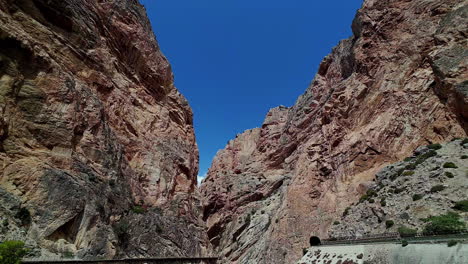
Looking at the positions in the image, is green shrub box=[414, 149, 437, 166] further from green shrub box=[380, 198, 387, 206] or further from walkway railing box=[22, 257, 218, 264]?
walkway railing box=[22, 257, 218, 264]

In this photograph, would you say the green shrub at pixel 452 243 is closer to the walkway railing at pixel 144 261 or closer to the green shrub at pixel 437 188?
the green shrub at pixel 437 188

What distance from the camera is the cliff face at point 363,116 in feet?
114

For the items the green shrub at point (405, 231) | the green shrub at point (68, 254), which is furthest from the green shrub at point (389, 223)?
the green shrub at point (68, 254)

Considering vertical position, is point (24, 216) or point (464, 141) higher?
point (464, 141)

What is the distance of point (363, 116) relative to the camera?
1678 inches

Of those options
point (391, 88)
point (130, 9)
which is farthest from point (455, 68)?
point (130, 9)

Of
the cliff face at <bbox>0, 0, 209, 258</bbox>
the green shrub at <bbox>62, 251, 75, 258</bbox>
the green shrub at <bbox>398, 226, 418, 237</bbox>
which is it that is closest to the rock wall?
the green shrub at <bbox>398, 226, 418, 237</bbox>

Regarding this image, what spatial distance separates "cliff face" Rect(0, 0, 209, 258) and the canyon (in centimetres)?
13

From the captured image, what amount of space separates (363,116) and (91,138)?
112 ft

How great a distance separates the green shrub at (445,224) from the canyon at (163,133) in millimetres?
2187

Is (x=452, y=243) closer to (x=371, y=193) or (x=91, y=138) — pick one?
(x=371, y=193)

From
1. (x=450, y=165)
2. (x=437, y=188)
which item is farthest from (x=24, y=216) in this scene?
(x=450, y=165)

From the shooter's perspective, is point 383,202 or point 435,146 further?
point 435,146

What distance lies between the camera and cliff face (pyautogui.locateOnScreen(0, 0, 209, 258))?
2411 centimetres
